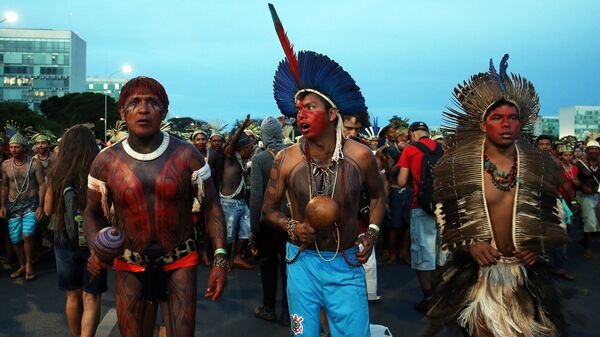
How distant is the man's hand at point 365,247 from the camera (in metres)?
3.72

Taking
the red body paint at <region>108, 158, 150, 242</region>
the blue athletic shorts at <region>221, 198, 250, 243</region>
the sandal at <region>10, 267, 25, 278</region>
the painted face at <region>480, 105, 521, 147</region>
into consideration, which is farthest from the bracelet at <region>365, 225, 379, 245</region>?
the sandal at <region>10, 267, 25, 278</region>

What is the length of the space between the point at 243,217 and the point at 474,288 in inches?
217

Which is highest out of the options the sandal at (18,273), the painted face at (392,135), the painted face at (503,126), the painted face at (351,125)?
the painted face at (392,135)

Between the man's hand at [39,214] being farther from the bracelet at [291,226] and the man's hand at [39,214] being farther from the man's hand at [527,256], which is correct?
the man's hand at [527,256]

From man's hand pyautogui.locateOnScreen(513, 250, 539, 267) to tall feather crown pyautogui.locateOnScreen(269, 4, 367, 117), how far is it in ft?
4.80

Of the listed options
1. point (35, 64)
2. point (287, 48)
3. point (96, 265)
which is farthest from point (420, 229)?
point (35, 64)

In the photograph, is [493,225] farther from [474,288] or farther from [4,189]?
[4,189]

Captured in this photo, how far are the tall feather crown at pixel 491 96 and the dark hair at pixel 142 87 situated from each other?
86.9 inches

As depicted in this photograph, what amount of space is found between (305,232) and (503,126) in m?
1.62

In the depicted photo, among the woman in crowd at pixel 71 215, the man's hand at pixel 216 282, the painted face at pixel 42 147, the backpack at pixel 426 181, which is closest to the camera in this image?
the man's hand at pixel 216 282

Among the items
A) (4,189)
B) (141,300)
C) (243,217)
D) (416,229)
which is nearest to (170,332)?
(141,300)

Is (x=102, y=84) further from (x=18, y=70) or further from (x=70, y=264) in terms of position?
(x=70, y=264)

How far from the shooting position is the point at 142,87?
3.67 m

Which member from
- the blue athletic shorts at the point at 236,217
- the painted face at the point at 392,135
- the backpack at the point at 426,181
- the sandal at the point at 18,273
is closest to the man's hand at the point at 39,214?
the sandal at the point at 18,273
